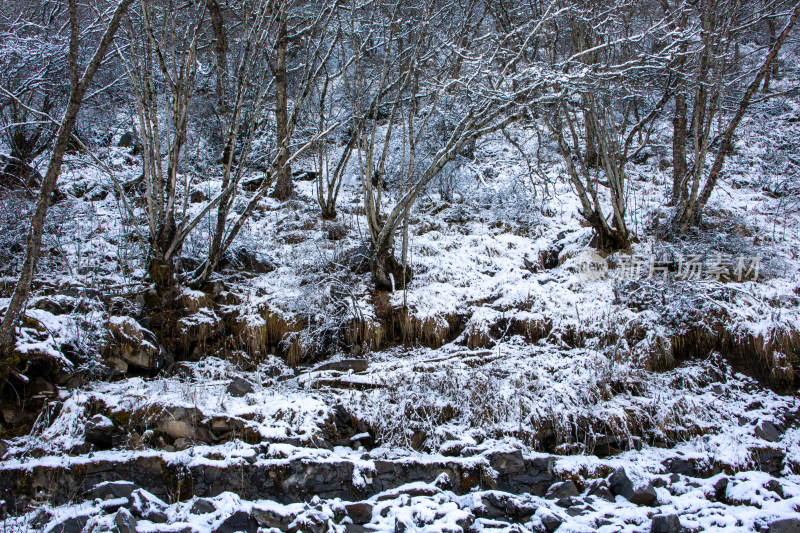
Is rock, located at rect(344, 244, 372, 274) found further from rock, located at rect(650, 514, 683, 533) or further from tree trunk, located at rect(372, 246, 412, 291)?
rock, located at rect(650, 514, 683, 533)

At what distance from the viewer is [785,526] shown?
3674mm

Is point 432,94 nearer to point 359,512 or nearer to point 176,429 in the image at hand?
point 176,429

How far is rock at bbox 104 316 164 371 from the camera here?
5.00 meters

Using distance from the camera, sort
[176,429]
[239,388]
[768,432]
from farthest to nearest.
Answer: [239,388] → [768,432] → [176,429]

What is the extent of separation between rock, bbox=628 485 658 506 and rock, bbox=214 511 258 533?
3228 mm

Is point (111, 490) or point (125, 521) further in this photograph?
point (111, 490)

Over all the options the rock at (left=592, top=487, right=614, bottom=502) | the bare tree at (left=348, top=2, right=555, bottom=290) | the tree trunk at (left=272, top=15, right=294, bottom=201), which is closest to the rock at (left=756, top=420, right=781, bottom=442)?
the rock at (left=592, top=487, right=614, bottom=502)

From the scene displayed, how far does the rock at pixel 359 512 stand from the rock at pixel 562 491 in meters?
1.62

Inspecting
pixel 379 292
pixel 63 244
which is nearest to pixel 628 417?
pixel 379 292

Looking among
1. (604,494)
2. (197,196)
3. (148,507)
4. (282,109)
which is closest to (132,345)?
(148,507)

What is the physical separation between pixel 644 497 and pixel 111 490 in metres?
4.52

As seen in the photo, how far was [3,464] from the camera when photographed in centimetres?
372

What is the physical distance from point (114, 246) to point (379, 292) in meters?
4.13

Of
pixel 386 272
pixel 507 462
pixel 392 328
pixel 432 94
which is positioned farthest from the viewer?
pixel 432 94
